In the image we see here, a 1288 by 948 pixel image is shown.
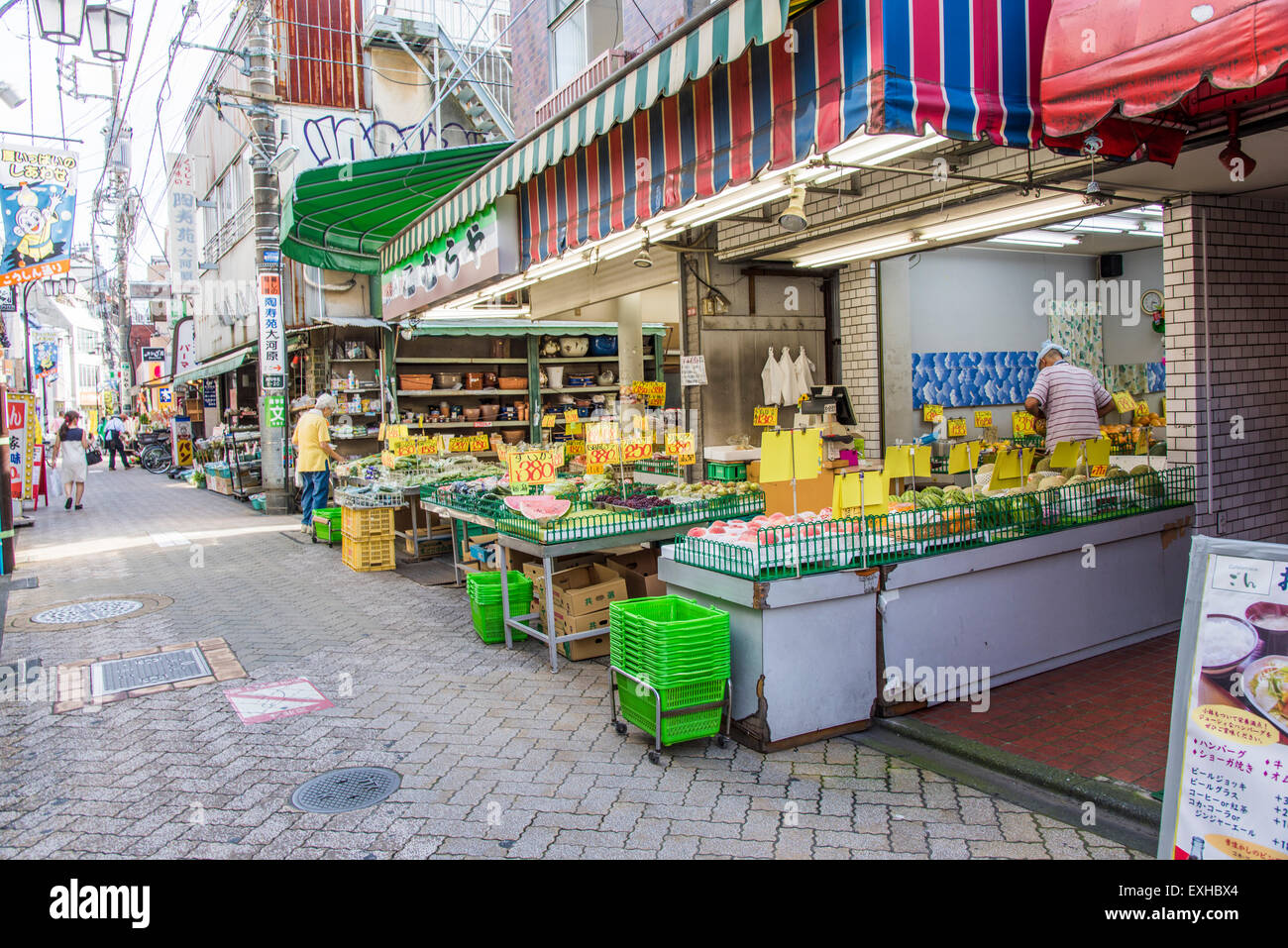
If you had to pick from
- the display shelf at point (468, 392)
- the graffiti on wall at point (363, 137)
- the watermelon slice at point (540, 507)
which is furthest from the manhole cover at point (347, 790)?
the graffiti on wall at point (363, 137)

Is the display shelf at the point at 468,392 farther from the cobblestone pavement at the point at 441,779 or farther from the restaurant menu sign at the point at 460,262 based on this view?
the cobblestone pavement at the point at 441,779

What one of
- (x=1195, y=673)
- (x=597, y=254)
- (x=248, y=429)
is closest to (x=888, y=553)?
(x=1195, y=673)

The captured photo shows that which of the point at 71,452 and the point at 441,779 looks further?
the point at 71,452

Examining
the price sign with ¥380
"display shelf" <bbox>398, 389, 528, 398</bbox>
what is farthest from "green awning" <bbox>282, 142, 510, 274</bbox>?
the price sign with ¥380

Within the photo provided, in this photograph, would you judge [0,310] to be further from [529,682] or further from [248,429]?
[529,682]

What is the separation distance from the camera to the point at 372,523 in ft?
35.4

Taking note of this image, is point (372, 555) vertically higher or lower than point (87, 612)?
higher

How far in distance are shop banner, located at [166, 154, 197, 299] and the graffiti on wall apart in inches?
468

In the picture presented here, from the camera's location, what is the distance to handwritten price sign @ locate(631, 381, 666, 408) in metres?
12.9

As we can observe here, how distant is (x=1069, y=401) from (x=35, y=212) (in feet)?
43.2

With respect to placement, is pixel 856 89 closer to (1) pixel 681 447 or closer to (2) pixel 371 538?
(1) pixel 681 447

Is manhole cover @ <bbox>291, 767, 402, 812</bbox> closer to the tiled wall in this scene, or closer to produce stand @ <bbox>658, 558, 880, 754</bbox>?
produce stand @ <bbox>658, 558, 880, 754</bbox>

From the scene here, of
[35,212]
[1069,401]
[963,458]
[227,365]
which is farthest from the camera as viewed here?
[227,365]

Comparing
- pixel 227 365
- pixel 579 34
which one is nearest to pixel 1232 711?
pixel 579 34
